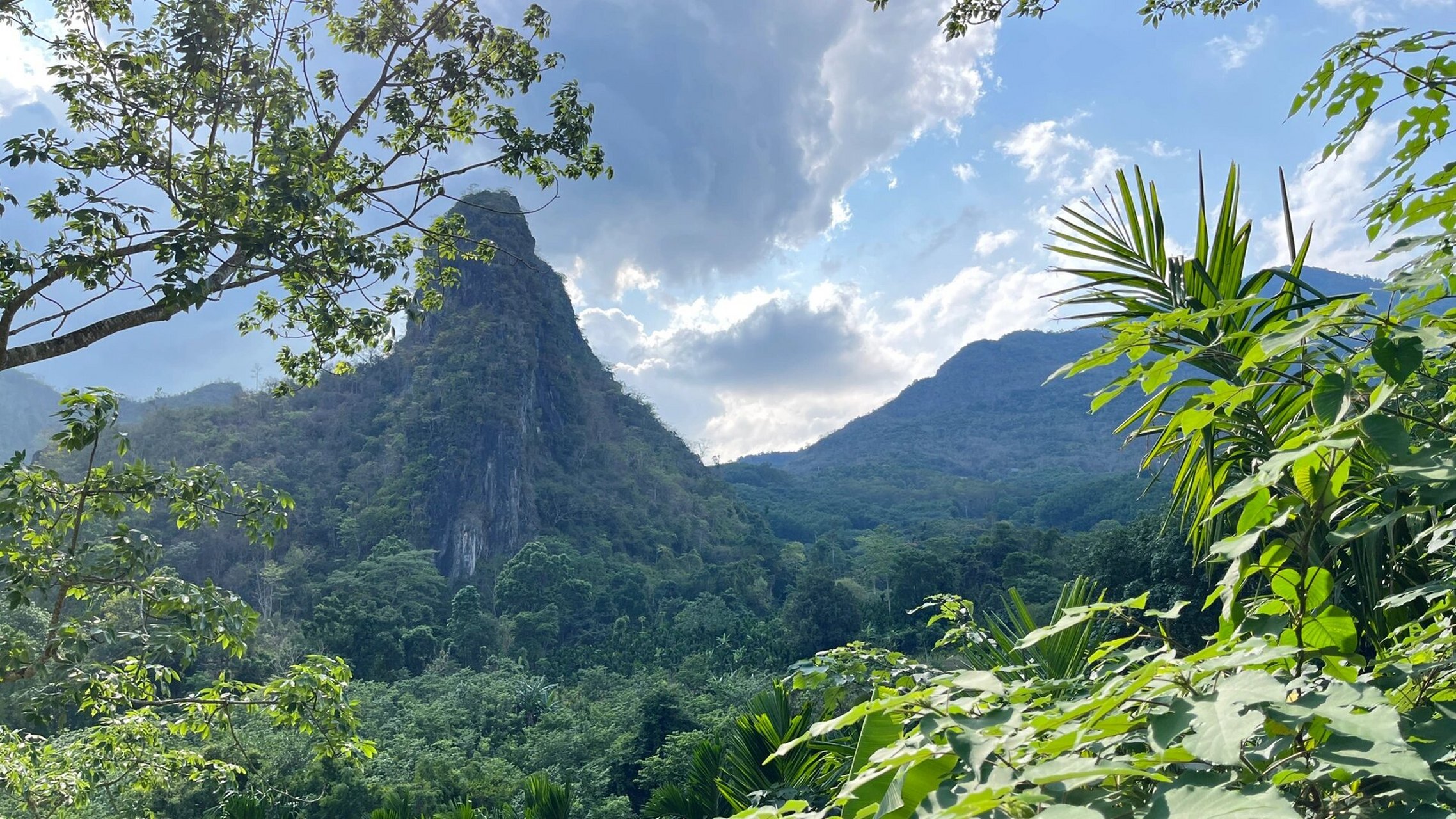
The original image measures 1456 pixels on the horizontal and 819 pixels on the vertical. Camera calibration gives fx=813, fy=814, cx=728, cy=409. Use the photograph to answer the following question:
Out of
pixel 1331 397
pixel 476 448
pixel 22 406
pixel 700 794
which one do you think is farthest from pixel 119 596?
pixel 22 406

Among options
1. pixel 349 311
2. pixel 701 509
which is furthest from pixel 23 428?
pixel 349 311

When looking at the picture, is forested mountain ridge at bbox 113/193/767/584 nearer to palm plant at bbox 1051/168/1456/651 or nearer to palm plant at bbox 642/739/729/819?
palm plant at bbox 642/739/729/819

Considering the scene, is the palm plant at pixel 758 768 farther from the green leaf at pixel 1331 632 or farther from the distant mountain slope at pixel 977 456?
the distant mountain slope at pixel 977 456

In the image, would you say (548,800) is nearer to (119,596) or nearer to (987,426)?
(119,596)

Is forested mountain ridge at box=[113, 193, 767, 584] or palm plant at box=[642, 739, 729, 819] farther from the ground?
forested mountain ridge at box=[113, 193, 767, 584]

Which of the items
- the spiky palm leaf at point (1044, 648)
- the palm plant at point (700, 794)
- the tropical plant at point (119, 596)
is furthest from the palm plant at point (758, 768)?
the tropical plant at point (119, 596)

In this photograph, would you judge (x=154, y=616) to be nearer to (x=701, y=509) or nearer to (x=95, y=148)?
(x=95, y=148)

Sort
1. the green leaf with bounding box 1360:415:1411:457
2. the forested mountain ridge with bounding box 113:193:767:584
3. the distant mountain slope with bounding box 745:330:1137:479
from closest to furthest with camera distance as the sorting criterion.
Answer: the green leaf with bounding box 1360:415:1411:457, the forested mountain ridge with bounding box 113:193:767:584, the distant mountain slope with bounding box 745:330:1137:479

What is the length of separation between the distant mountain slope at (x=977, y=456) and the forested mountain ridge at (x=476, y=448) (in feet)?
34.8

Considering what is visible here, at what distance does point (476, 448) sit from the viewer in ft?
122

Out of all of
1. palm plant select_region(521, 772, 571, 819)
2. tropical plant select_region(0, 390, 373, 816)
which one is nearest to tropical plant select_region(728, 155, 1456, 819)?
tropical plant select_region(0, 390, 373, 816)

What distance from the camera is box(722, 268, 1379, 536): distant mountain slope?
47062 millimetres

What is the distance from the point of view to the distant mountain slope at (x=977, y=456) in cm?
4706

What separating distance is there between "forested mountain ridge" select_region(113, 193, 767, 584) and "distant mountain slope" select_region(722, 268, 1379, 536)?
34.8 ft
